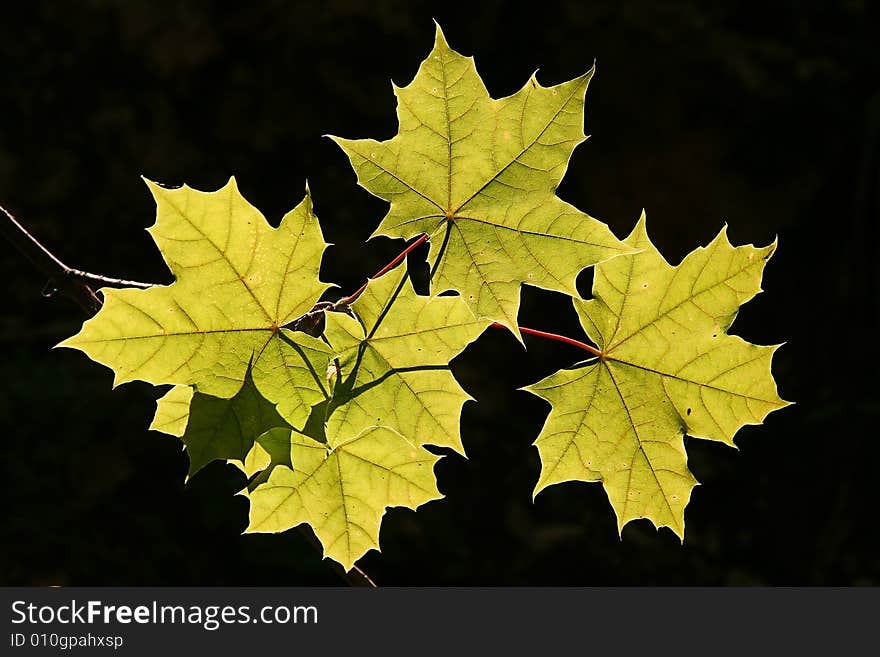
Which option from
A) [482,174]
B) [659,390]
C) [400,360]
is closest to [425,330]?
[400,360]

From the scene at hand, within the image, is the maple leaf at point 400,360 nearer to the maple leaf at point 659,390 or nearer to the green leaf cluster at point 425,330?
the green leaf cluster at point 425,330

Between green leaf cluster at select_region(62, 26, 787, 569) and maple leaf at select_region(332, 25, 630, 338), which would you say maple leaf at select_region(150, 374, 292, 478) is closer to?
green leaf cluster at select_region(62, 26, 787, 569)

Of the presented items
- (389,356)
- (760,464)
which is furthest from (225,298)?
(760,464)

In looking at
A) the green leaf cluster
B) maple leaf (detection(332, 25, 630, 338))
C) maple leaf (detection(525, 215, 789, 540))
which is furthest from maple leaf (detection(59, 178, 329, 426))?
maple leaf (detection(525, 215, 789, 540))

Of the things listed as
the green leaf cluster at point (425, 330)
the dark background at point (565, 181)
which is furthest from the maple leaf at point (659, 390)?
the dark background at point (565, 181)

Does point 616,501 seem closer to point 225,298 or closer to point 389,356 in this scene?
point 389,356
